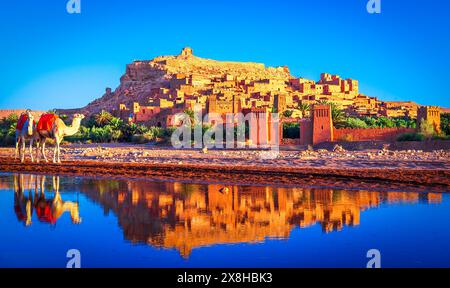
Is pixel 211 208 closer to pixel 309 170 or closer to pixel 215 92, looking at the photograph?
pixel 309 170

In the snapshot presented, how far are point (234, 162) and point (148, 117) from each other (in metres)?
27.4

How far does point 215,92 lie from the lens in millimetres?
56812

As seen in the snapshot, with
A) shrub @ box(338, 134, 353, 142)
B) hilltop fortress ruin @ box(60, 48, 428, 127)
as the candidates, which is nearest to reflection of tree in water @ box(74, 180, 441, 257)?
shrub @ box(338, 134, 353, 142)

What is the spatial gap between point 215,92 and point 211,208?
4964 centimetres

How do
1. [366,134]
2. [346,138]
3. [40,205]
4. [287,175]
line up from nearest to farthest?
[40,205]
[287,175]
[346,138]
[366,134]

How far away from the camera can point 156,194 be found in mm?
9141

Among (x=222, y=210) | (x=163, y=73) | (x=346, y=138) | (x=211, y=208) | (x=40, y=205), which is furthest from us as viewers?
(x=163, y=73)

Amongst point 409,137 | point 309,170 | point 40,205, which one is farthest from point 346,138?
point 40,205

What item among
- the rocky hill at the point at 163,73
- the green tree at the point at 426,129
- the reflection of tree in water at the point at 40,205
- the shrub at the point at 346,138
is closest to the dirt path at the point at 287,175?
the reflection of tree in water at the point at 40,205

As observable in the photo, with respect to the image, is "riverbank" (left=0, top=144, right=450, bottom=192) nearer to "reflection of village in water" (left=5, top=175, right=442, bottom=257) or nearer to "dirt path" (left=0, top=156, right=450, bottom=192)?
"dirt path" (left=0, top=156, right=450, bottom=192)

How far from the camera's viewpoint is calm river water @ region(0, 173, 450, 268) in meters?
4.84

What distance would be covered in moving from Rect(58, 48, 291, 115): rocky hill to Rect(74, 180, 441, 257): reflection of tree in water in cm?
5644
